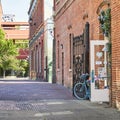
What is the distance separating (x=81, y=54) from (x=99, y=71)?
4.04 meters

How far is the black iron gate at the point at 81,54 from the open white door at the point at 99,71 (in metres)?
2.86

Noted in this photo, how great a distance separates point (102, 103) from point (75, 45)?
5718 mm

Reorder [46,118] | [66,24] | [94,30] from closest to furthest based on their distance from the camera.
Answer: [46,118] → [94,30] → [66,24]

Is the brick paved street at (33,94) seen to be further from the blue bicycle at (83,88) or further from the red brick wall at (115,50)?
the red brick wall at (115,50)

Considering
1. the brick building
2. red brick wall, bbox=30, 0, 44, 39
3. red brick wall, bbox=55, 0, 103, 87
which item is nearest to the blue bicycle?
the brick building

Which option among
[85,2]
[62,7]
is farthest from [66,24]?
[85,2]

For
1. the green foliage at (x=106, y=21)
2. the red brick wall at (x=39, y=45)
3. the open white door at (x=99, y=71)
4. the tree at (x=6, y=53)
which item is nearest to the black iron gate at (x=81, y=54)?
the open white door at (x=99, y=71)

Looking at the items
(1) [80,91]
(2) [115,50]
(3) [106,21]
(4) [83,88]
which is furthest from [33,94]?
(2) [115,50]

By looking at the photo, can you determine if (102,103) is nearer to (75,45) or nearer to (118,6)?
(118,6)

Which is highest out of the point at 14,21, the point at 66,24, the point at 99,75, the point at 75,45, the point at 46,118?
the point at 14,21

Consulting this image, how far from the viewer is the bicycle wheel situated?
2003 centimetres

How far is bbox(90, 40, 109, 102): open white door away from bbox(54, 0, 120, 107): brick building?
1.6 inches

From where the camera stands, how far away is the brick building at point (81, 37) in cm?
1620

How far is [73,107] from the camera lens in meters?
16.4
